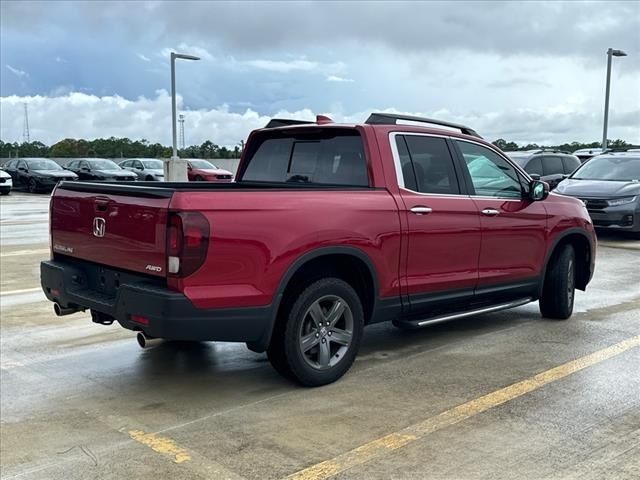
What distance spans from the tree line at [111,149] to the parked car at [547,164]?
111 feet

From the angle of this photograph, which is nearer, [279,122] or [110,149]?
[279,122]

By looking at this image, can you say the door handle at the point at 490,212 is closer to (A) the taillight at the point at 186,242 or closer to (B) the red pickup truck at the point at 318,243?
(B) the red pickup truck at the point at 318,243

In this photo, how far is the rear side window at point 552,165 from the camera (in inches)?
727

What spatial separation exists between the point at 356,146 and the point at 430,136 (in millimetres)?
718

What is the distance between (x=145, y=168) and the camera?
3309cm

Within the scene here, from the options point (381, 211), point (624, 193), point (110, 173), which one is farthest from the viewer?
point (110, 173)

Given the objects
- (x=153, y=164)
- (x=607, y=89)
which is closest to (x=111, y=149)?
(x=153, y=164)

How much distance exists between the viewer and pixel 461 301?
577 centimetres

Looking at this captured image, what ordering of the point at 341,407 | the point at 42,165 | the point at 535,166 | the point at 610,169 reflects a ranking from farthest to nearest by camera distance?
the point at 42,165 → the point at 535,166 → the point at 610,169 → the point at 341,407

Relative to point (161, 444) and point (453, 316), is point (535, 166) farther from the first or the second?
point (161, 444)

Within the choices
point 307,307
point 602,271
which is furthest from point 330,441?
point 602,271

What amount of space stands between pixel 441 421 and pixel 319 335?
40.7 inches

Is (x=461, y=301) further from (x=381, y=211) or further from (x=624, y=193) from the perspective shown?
(x=624, y=193)

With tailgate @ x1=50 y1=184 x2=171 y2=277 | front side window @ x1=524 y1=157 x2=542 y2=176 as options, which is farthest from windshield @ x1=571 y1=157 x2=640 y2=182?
tailgate @ x1=50 y1=184 x2=171 y2=277
